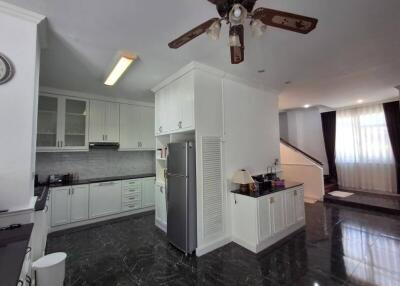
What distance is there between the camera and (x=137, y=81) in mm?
3469

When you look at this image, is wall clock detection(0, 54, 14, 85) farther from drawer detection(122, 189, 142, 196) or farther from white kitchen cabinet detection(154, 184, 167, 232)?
drawer detection(122, 189, 142, 196)

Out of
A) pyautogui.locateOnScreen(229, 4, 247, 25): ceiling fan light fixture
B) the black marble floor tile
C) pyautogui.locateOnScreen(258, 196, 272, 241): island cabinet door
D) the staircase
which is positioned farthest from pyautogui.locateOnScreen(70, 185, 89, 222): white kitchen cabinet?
the staircase

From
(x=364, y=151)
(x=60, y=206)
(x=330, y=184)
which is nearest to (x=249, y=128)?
(x=60, y=206)

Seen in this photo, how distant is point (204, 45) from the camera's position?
2.33 meters

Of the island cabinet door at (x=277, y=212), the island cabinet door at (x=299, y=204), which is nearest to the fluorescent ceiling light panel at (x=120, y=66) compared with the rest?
the island cabinet door at (x=277, y=212)

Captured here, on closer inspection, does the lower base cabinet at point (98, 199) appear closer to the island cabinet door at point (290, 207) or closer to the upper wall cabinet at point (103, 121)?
the upper wall cabinet at point (103, 121)

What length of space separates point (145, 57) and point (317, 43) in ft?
7.19

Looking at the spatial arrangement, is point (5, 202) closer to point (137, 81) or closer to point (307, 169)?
point (137, 81)

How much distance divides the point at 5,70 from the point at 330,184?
288 inches

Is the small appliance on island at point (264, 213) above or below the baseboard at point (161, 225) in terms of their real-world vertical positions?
above

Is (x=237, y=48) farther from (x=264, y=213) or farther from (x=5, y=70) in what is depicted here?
(x=264, y=213)

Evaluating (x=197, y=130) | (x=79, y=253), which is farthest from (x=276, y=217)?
(x=79, y=253)

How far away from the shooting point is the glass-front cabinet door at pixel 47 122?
Answer: 12.0 feet

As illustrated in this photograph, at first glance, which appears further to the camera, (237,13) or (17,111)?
(17,111)
